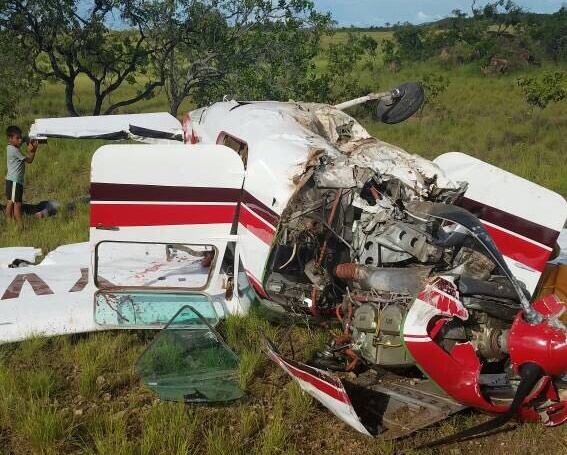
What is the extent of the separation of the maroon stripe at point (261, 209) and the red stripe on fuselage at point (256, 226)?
1.5 inches

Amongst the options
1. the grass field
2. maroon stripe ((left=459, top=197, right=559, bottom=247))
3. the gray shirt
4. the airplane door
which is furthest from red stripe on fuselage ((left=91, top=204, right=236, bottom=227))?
the gray shirt

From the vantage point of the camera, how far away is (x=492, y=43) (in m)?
35.1

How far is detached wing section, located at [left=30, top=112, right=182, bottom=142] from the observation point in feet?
27.7

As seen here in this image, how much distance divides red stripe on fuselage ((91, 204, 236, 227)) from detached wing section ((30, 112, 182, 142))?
3654mm

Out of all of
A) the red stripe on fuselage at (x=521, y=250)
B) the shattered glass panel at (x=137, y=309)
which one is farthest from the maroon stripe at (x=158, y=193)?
the red stripe on fuselage at (x=521, y=250)

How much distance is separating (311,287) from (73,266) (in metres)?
3.40

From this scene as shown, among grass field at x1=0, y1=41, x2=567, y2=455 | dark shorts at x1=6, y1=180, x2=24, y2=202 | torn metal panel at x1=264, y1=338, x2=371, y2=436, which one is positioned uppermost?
torn metal panel at x1=264, y1=338, x2=371, y2=436

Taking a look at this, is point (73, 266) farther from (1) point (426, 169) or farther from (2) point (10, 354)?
(1) point (426, 169)

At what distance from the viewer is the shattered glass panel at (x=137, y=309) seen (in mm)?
5012

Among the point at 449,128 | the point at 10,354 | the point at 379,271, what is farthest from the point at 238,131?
the point at 449,128

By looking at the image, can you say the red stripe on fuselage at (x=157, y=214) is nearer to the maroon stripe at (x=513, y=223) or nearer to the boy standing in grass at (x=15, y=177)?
the maroon stripe at (x=513, y=223)

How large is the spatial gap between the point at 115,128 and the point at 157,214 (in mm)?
4255

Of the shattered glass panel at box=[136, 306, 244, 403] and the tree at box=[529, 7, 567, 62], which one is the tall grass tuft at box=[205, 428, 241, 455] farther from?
the tree at box=[529, 7, 567, 62]

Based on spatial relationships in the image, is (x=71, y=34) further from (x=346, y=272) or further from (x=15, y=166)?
(x=346, y=272)
